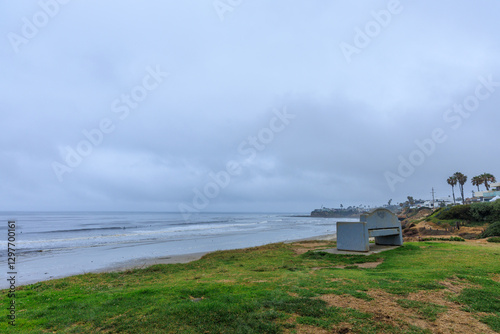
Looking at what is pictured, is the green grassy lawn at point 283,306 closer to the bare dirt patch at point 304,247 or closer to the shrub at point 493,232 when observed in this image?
the bare dirt patch at point 304,247

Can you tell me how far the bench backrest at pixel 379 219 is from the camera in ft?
55.7

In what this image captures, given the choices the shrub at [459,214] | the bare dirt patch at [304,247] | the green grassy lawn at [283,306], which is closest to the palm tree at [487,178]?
the shrub at [459,214]

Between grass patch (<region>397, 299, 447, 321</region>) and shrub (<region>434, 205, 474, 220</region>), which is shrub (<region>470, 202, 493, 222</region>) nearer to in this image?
shrub (<region>434, 205, 474, 220</region>)

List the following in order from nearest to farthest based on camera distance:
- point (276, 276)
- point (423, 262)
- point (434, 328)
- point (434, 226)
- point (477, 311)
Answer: point (434, 328)
point (477, 311)
point (276, 276)
point (423, 262)
point (434, 226)

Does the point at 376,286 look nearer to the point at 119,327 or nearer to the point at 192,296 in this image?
the point at 192,296

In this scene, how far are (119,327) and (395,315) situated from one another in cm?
542

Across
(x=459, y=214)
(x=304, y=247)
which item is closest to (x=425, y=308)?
(x=304, y=247)

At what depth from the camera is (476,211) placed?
36531 mm

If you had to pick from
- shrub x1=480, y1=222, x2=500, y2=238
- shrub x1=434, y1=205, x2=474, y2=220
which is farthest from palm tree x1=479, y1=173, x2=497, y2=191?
shrub x1=480, y1=222, x2=500, y2=238

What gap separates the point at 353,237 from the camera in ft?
53.9

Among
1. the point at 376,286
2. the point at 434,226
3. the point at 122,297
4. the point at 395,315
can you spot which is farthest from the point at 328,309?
the point at 434,226

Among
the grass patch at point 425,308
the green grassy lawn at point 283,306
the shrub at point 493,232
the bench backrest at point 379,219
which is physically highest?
the bench backrest at point 379,219

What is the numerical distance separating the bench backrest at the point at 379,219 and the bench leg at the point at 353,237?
67 centimetres

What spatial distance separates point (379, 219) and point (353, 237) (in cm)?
237
